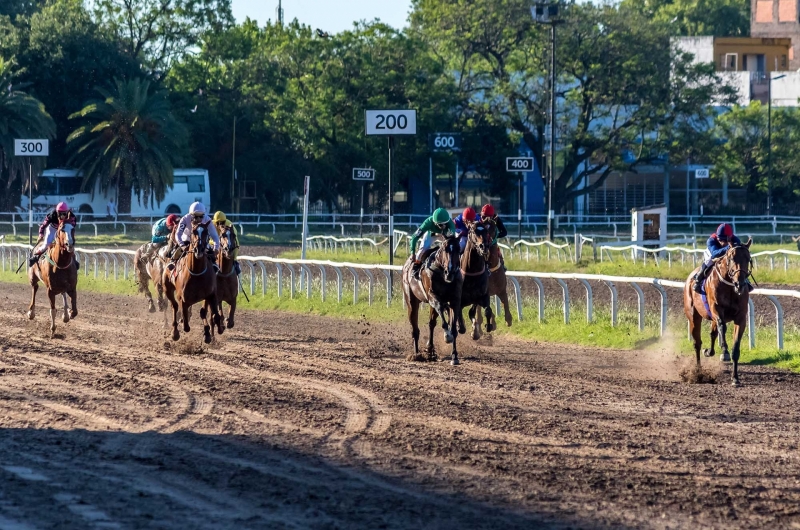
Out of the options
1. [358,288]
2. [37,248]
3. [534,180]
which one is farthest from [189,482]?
[534,180]

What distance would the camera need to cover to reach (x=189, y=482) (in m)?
7.25

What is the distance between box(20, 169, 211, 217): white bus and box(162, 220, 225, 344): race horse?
3738cm

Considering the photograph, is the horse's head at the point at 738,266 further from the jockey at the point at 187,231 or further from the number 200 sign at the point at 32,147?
the number 200 sign at the point at 32,147

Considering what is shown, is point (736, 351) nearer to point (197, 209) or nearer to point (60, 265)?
point (197, 209)

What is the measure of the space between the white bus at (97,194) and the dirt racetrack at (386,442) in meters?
39.8

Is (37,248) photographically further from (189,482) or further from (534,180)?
(534,180)

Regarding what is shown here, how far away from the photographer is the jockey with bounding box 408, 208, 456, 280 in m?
13.8

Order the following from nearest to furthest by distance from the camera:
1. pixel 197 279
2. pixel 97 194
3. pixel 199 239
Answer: pixel 199 239 → pixel 197 279 → pixel 97 194

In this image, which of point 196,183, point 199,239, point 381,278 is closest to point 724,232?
point 199,239

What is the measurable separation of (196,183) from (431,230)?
44.0m

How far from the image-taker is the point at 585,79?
5325 cm

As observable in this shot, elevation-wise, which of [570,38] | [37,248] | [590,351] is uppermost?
[570,38]

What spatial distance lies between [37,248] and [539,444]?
11.1 meters

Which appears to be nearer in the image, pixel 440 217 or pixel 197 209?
pixel 440 217
